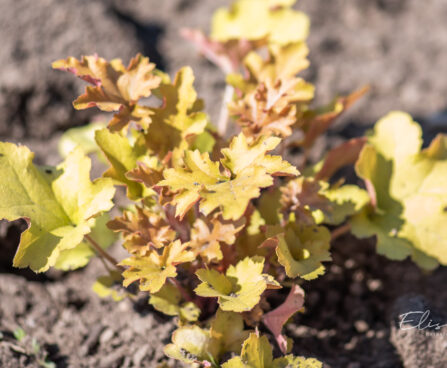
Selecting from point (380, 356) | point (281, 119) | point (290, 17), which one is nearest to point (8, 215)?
point (281, 119)

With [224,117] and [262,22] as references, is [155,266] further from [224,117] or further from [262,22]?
[262,22]

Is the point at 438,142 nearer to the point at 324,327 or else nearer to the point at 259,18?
the point at 324,327

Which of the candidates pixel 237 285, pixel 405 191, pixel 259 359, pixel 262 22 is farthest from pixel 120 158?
pixel 262 22

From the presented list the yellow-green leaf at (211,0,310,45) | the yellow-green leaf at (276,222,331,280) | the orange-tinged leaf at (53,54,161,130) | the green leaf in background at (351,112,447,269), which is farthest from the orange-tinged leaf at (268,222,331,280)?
the yellow-green leaf at (211,0,310,45)

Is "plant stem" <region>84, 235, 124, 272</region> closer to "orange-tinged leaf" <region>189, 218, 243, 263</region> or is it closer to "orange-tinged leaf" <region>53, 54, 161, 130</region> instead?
"orange-tinged leaf" <region>189, 218, 243, 263</region>

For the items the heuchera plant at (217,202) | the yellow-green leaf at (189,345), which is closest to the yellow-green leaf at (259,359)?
the heuchera plant at (217,202)

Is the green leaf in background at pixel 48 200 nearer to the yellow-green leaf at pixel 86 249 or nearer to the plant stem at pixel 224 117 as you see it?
the yellow-green leaf at pixel 86 249

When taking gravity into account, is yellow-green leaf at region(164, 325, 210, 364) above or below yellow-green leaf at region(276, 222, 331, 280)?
below

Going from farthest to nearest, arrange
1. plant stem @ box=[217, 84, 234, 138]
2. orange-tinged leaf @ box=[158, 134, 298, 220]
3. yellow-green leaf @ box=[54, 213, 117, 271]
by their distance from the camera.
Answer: plant stem @ box=[217, 84, 234, 138] → yellow-green leaf @ box=[54, 213, 117, 271] → orange-tinged leaf @ box=[158, 134, 298, 220]
